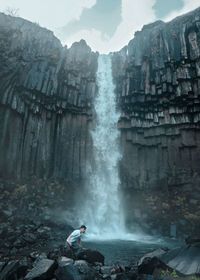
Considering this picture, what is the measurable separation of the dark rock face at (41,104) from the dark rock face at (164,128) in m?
5.05

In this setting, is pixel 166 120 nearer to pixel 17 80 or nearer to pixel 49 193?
pixel 49 193

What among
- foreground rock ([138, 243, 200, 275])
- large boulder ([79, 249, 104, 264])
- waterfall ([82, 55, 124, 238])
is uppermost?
waterfall ([82, 55, 124, 238])

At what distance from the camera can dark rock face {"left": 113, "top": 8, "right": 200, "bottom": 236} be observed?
21.0 meters

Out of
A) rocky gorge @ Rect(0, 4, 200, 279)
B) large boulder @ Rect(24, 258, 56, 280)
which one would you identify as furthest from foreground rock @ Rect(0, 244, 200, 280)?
rocky gorge @ Rect(0, 4, 200, 279)

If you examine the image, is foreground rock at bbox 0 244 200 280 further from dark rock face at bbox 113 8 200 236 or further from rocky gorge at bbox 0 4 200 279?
dark rock face at bbox 113 8 200 236

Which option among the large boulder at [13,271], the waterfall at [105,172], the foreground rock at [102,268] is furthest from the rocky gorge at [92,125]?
the foreground rock at [102,268]

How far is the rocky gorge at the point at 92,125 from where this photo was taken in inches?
791

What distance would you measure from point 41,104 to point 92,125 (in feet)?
20.3

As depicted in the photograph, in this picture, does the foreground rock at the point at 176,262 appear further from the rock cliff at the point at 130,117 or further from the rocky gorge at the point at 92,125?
the rock cliff at the point at 130,117

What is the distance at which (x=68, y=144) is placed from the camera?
928 inches

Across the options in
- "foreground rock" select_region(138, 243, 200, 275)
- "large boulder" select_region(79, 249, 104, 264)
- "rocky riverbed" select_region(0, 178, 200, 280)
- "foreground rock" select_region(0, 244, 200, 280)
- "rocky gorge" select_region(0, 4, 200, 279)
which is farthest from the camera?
"rocky gorge" select_region(0, 4, 200, 279)

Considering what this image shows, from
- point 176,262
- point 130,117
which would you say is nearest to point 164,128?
point 130,117

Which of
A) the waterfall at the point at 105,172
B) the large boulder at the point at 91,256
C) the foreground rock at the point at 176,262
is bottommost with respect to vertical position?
the large boulder at the point at 91,256

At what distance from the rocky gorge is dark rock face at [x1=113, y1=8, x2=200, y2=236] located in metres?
0.10
